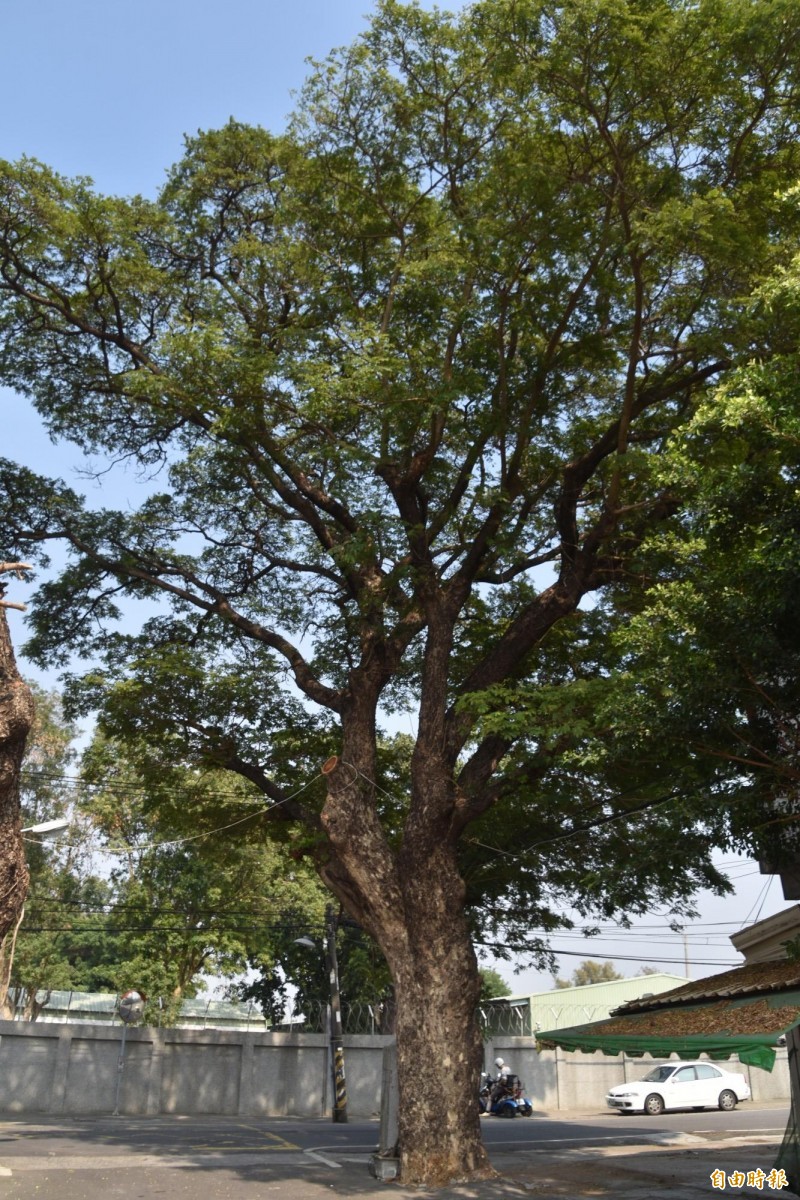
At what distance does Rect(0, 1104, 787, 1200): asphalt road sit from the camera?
10008mm

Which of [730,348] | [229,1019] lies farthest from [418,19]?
[229,1019]

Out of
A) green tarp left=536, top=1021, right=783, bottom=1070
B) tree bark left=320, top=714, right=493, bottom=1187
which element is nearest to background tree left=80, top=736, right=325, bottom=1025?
tree bark left=320, top=714, right=493, bottom=1187

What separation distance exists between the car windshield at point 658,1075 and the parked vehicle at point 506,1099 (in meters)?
3.20

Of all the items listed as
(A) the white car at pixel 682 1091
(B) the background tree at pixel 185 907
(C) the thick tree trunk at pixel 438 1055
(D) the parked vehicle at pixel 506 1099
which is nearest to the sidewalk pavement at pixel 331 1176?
(C) the thick tree trunk at pixel 438 1055

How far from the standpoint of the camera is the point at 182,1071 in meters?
22.4

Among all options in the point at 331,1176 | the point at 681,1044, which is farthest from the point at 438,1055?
the point at 681,1044

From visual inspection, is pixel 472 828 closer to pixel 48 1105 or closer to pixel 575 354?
pixel 575 354

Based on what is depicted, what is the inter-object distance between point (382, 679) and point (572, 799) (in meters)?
3.12

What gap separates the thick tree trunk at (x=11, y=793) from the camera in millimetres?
6273

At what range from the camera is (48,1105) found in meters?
20.7

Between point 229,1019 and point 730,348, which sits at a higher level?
point 730,348

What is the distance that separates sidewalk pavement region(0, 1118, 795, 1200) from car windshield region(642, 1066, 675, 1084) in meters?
11.4

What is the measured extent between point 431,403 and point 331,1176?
9.22 m

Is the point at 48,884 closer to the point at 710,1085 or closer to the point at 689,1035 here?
the point at 710,1085
